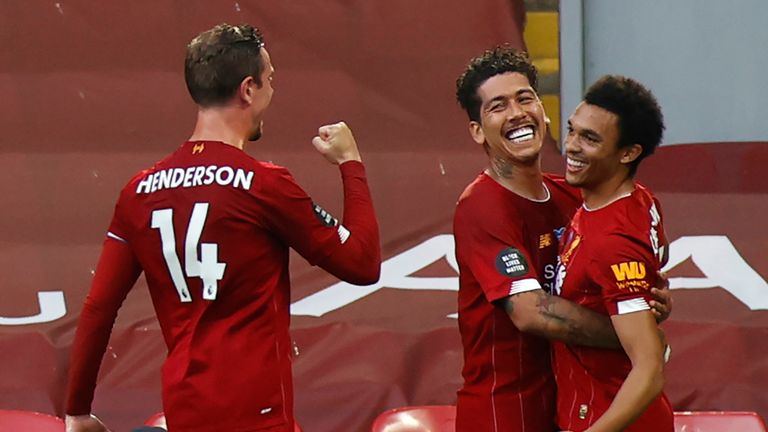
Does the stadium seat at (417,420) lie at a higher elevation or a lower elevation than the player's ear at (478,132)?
lower

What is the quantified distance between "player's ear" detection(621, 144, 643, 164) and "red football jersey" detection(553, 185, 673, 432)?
0.21 feet

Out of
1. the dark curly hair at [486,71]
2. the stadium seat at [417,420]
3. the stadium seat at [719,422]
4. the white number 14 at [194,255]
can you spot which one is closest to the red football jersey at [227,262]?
the white number 14 at [194,255]

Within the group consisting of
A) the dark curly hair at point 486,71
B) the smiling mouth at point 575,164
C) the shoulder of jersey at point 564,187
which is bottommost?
the shoulder of jersey at point 564,187

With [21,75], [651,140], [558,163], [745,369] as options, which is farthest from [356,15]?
[651,140]

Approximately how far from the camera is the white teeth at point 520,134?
282 centimetres

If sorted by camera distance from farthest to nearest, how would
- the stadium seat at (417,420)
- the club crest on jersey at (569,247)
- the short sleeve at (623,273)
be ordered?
the stadium seat at (417,420), the club crest on jersey at (569,247), the short sleeve at (623,273)

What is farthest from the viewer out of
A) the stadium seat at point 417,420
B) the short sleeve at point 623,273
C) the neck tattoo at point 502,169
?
the stadium seat at point 417,420

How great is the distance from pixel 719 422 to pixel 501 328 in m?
1.08

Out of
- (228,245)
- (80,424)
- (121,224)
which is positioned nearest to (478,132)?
(228,245)

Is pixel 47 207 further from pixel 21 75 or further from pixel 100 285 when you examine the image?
pixel 100 285

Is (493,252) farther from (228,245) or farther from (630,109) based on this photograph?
(228,245)

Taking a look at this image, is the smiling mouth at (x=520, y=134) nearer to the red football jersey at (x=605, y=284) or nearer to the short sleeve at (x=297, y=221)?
the red football jersey at (x=605, y=284)

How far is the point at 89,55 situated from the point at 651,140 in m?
2.45

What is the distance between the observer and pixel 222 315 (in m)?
2.50
